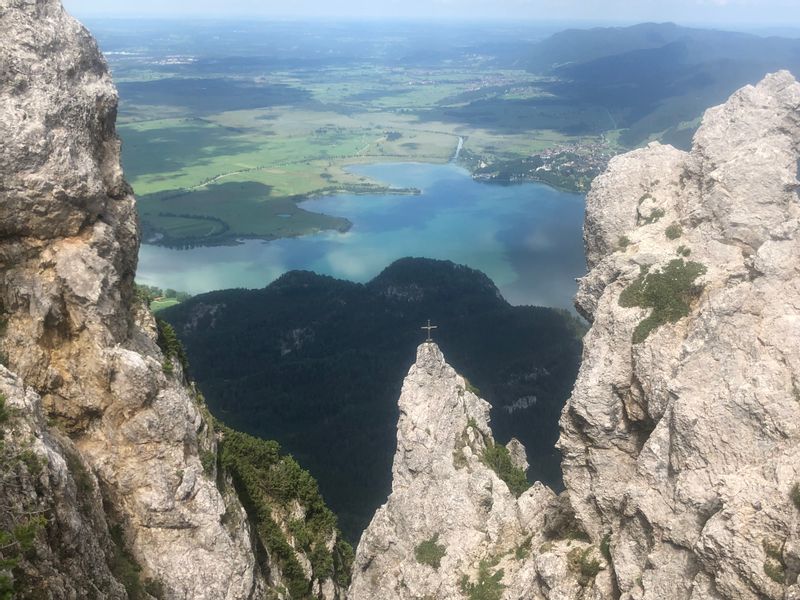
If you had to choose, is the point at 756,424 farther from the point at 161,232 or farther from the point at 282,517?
the point at 161,232

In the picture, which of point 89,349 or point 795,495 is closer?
point 795,495

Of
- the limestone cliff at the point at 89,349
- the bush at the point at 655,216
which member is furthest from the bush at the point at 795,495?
the limestone cliff at the point at 89,349

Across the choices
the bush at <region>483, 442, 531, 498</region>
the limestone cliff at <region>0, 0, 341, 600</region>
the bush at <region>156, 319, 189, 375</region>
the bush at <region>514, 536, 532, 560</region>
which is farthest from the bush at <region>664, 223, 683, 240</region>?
the bush at <region>156, 319, 189, 375</region>

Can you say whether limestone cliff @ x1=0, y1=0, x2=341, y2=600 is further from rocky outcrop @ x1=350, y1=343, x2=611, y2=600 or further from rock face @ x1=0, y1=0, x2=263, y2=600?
rocky outcrop @ x1=350, y1=343, x2=611, y2=600

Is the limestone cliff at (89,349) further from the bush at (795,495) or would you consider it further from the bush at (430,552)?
the bush at (795,495)

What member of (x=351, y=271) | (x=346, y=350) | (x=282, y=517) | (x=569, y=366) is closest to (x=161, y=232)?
(x=351, y=271)

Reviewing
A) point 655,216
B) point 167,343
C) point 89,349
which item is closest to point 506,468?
point 655,216

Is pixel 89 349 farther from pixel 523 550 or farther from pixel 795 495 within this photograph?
pixel 795 495
